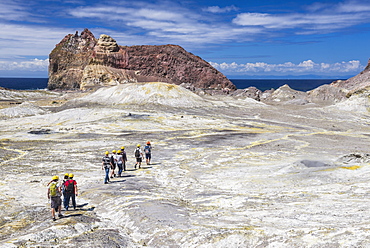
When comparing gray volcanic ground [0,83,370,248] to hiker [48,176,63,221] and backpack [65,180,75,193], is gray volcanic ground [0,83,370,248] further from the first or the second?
backpack [65,180,75,193]

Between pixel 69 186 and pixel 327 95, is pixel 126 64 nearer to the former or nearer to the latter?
pixel 327 95

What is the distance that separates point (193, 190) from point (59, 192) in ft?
27.8

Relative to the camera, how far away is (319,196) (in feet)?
57.8

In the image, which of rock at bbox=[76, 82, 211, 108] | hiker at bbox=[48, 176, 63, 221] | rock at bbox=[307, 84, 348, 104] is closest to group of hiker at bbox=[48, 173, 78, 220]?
hiker at bbox=[48, 176, 63, 221]

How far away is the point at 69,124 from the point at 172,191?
44381mm

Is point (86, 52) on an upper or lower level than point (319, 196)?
upper

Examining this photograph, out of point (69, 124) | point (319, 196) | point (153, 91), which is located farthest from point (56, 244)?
point (153, 91)

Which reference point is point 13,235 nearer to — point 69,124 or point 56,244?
point 56,244

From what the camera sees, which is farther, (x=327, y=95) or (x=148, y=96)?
(x=327, y=95)

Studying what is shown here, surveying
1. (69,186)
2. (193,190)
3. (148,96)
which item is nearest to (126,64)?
(148,96)

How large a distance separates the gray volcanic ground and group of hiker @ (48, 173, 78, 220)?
63cm

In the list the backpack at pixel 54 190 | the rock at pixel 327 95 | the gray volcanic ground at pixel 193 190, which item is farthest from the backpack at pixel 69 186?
the rock at pixel 327 95

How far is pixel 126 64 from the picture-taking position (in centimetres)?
17100

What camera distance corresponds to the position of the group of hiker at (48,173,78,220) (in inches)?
620
